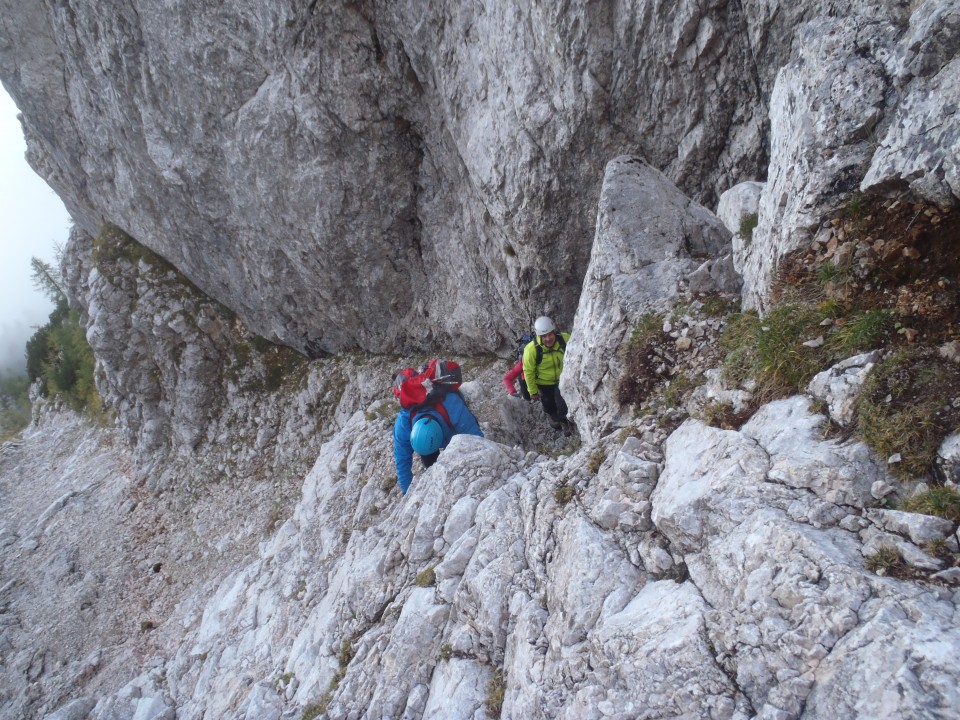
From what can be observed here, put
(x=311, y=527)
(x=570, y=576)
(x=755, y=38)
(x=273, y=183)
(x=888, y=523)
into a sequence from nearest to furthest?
(x=888, y=523) < (x=570, y=576) < (x=755, y=38) < (x=311, y=527) < (x=273, y=183)

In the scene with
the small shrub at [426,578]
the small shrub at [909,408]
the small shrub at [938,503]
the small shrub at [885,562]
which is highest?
the small shrub at [909,408]

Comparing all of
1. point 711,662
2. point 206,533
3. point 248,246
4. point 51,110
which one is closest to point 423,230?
point 248,246

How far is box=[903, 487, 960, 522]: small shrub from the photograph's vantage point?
3495 millimetres

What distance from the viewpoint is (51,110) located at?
22281 millimetres

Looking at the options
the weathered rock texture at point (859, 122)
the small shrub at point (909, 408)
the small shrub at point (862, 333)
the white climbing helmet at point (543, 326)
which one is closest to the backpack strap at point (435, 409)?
the white climbing helmet at point (543, 326)

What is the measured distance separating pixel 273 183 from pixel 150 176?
23.6 ft

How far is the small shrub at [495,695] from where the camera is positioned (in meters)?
5.36

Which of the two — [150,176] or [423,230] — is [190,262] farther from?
[423,230]

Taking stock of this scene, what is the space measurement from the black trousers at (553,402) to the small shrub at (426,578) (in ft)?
16.6

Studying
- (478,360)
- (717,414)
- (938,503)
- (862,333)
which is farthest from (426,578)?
(478,360)

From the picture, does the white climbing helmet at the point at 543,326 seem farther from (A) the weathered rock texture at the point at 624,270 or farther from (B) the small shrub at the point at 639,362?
(B) the small shrub at the point at 639,362

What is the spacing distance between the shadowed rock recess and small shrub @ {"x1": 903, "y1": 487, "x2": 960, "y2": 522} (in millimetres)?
135

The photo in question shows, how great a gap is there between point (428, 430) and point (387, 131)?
10135mm

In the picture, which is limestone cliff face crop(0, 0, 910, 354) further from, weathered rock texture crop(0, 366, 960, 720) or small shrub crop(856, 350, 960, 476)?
weathered rock texture crop(0, 366, 960, 720)
